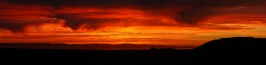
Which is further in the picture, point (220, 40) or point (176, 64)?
point (220, 40)

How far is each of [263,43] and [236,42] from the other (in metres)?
4.61

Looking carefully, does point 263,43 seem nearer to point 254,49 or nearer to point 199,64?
point 254,49

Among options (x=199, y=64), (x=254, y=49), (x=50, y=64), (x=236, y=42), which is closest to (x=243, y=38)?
(x=236, y=42)

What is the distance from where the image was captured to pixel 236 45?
63.4m

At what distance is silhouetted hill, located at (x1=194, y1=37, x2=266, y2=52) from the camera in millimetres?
60378

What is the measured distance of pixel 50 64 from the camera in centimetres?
2819

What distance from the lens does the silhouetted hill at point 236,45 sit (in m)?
60.4

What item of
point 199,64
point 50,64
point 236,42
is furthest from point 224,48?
point 50,64

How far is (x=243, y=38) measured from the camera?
65125 millimetres

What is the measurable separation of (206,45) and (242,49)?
24.0ft

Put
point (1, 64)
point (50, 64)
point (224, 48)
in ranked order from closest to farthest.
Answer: point (1, 64), point (50, 64), point (224, 48)

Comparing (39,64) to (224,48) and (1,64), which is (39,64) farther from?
(224,48)

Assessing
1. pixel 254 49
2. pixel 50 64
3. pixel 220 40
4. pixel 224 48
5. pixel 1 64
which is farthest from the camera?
pixel 220 40

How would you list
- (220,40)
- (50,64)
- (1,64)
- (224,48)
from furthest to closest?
(220,40), (224,48), (50,64), (1,64)
